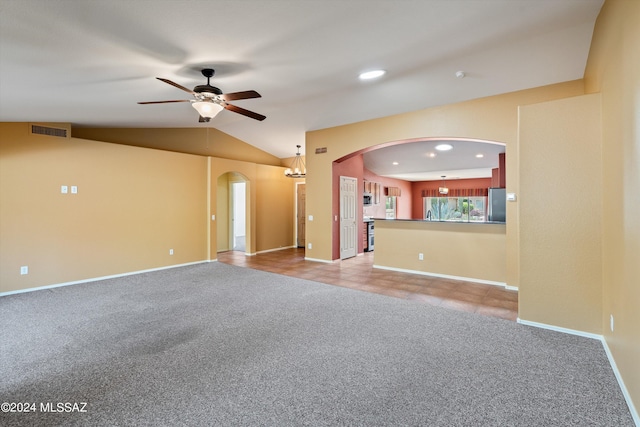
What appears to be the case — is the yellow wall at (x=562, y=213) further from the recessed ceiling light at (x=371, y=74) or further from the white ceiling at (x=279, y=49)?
the recessed ceiling light at (x=371, y=74)

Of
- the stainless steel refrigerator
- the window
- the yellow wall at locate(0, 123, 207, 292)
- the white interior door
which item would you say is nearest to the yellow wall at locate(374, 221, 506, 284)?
the stainless steel refrigerator

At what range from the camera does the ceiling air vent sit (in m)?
4.74

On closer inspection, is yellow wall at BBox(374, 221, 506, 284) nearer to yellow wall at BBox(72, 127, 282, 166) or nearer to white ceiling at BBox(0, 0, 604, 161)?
white ceiling at BBox(0, 0, 604, 161)

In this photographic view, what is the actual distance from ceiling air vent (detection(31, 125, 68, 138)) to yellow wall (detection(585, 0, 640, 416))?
7110 millimetres

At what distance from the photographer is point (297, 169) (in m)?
8.50

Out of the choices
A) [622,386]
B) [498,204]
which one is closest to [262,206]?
[498,204]

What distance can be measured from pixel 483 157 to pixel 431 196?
5223 millimetres

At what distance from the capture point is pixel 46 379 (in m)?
2.31

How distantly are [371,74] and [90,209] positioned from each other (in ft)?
17.5

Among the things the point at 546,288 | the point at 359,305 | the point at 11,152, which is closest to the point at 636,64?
the point at 546,288

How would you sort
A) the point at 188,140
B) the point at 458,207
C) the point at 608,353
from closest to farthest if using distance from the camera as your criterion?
the point at 608,353 → the point at 188,140 → the point at 458,207

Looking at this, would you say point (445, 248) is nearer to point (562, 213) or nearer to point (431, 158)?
point (562, 213)

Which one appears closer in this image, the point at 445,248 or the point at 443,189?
the point at 445,248

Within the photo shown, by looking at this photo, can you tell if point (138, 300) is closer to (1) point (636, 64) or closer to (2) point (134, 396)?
(2) point (134, 396)
